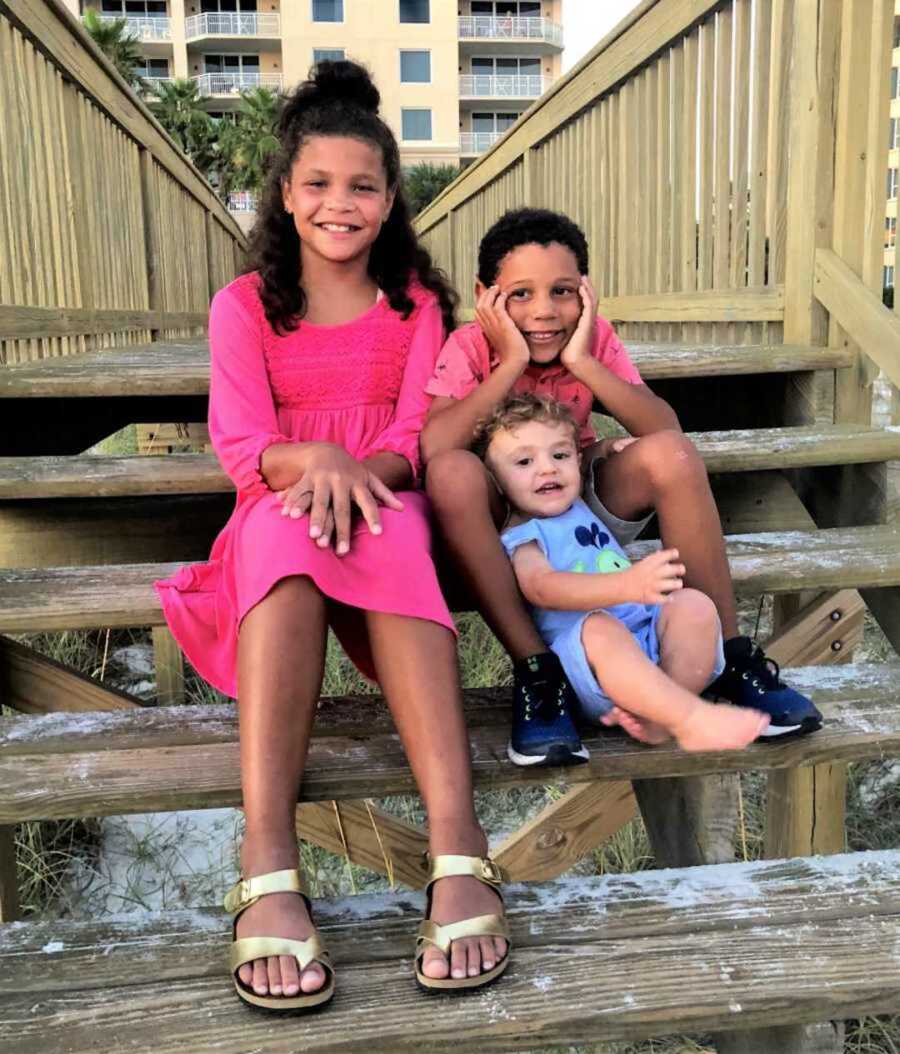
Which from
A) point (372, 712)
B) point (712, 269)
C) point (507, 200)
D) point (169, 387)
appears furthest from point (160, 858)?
point (507, 200)

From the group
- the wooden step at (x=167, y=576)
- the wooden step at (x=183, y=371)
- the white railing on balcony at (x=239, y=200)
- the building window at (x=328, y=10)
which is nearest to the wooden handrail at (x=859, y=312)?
the wooden step at (x=183, y=371)

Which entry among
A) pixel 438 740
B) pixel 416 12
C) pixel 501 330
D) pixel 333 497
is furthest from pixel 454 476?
pixel 416 12

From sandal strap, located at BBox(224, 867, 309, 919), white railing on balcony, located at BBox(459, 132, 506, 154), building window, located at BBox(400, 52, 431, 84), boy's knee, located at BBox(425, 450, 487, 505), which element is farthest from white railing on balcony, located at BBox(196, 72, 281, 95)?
sandal strap, located at BBox(224, 867, 309, 919)

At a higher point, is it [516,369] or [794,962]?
[516,369]

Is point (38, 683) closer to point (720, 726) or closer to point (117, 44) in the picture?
point (720, 726)

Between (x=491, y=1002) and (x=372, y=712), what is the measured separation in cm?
59

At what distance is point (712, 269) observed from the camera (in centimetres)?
332

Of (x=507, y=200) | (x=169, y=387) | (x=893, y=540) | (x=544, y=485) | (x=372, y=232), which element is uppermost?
(x=507, y=200)

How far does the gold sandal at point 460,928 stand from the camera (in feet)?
3.58

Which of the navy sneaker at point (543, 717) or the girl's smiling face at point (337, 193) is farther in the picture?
the girl's smiling face at point (337, 193)

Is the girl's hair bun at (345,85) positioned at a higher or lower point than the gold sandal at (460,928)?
higher

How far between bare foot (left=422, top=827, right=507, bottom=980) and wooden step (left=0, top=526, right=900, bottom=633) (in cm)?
74

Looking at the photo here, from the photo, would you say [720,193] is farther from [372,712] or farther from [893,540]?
[372,712]

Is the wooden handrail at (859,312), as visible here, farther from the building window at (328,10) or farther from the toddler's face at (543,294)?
the building window at (328,10)
